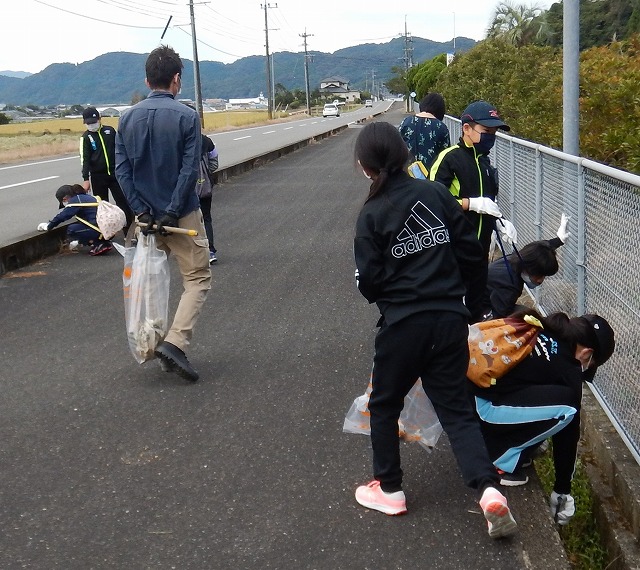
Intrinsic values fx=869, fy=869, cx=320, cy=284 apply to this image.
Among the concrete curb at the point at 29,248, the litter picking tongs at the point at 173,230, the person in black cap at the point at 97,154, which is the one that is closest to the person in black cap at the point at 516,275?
the litter picking tongs at the point at 173,230

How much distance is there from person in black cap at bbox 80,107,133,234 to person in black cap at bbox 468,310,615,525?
721 cm

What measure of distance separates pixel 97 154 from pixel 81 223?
84 cm

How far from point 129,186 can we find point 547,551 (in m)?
3.45

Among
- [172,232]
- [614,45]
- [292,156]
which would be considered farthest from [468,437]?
[292,156]

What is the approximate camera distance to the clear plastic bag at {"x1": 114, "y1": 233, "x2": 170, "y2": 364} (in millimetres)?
5512

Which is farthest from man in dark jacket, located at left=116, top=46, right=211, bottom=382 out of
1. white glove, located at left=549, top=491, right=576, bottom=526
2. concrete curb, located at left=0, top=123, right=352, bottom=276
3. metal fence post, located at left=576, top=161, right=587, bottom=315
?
concrete curb, located at left=0, top=123, right=352, bottom=276

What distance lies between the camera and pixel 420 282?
3465mm

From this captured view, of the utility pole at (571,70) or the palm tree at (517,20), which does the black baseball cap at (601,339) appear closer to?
the utility pole at (571,70)

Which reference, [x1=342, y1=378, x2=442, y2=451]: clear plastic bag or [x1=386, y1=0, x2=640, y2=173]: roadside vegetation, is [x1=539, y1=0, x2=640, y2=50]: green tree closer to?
[x1=386, y1=0, x2=640, y2=173]: roadside vegetation

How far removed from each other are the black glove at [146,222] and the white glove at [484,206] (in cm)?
199

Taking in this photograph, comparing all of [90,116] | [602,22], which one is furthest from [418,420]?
[602,22]

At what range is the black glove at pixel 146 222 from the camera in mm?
5469

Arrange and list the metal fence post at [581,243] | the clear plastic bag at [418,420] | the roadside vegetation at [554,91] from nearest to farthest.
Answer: the clear plastic bag at [418,420] < the metal fence post at [581,243] < the roadside vegetation at [554,91]

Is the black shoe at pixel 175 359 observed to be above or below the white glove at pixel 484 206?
below
